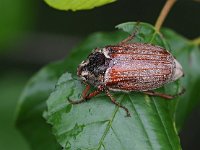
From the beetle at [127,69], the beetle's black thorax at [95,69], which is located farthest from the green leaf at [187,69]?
the beetle's black thorax at [95,69]

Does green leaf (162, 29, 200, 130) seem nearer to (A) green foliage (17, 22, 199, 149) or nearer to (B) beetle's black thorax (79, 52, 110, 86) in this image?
(A) green foliage (17, 22, 199, 149)

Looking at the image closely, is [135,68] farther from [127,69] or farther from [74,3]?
[74,3]

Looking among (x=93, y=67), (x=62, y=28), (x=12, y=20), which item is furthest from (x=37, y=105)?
(x=62, y=28)

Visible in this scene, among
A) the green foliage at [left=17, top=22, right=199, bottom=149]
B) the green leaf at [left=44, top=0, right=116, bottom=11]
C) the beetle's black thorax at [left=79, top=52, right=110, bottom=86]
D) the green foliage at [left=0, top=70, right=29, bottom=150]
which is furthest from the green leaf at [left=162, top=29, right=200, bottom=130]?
the green foliage at [left=0, top=70, right=29, bottom=150]

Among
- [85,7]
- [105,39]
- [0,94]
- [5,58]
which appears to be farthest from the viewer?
[5,58]

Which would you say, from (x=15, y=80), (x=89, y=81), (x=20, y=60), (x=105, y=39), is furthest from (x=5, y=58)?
(x=89, y=81)

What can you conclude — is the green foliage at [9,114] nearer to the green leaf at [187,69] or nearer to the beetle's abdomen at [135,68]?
the green leaf at [187,69]

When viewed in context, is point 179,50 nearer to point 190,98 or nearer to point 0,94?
point 190,98
